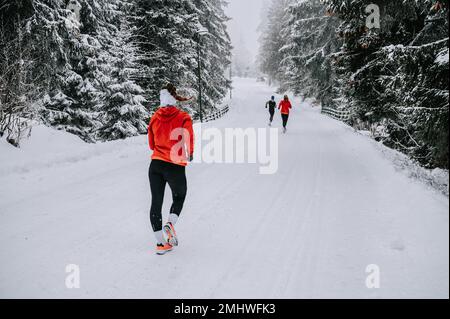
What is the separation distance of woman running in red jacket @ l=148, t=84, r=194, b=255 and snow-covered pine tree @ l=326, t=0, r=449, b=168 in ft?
15.8

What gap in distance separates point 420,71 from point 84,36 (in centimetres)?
1554

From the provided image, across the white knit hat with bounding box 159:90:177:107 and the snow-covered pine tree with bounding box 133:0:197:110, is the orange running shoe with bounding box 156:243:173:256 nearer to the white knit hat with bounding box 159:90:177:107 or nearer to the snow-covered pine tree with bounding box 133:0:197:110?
the white knit hat with bounding box 159:90:177:107

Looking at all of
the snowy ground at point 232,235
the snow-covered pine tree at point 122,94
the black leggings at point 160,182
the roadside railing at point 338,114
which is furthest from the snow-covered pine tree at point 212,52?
the black leggings at point 160,182

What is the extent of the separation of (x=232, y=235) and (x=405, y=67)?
5803 millimetres

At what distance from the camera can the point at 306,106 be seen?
44.2m

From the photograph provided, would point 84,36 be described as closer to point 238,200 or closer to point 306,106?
point 238,200

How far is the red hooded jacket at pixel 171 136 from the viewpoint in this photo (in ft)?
15.6

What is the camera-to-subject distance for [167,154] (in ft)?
15.5

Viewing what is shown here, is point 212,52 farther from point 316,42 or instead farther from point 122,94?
point 122,94

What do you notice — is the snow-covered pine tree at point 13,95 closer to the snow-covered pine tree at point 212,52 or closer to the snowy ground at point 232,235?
the snowy ground at point 232,235

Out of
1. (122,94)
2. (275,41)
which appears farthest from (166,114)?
(275,41)

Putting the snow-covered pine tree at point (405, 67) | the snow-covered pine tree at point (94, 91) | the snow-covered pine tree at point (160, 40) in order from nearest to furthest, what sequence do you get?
the snow-covered pine tree at point (405, 67) → the snow-covered pine tree at point (94, 91) → the snow-covered pine tree at point (160, 40)

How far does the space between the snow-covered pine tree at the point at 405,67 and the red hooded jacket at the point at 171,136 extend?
15.6 feet
